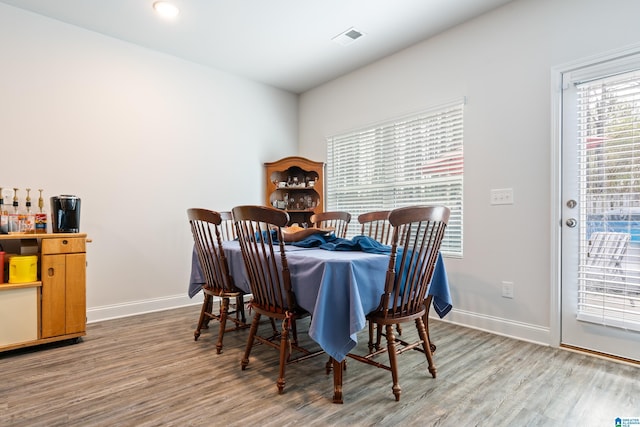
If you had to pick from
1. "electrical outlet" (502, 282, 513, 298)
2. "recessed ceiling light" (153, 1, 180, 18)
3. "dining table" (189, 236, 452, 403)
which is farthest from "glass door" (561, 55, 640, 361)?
"recessed ceiling light" (153, 1, 180, 18)

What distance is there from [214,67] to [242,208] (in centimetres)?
285

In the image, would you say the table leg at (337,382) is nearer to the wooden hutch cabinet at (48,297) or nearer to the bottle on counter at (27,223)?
the wooden hutch cabinet at (48,297)

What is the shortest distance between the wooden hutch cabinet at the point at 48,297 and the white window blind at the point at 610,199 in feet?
12.0

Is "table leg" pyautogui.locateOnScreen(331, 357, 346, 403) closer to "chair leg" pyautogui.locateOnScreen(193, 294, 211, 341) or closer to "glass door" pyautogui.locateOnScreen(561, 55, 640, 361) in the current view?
"chair leg" pyautogui.locateOnScreen(193, 294, 211, 341)

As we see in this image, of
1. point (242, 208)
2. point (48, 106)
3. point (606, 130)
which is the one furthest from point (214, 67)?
point (606, 130)

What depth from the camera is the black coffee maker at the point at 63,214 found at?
8.87 ft

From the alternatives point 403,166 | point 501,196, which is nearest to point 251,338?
point 501,196

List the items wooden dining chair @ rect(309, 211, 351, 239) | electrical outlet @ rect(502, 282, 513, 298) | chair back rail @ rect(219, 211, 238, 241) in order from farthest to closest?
chair back rail @ rect(219, 211, 238, 241)
wooden dining chair @ rect(309, 211, 351, 239)
electrical outlet @ rect(502, 282, 513, 298)

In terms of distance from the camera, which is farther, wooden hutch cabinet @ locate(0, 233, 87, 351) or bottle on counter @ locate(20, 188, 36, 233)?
bottle on counter @ locate(20, 188, 36, 233)

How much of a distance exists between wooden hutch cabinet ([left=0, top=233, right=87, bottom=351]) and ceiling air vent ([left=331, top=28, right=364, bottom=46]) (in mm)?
2838

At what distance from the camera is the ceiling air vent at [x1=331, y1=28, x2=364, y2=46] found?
3287 millimetres

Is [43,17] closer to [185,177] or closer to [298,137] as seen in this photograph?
[185,177]

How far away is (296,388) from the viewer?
6.24ft

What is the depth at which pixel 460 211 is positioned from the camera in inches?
124
